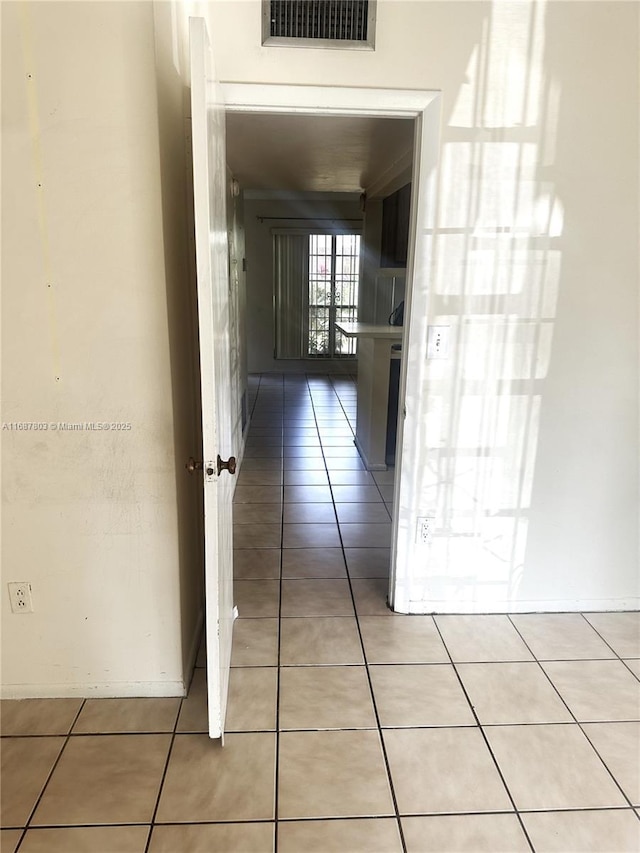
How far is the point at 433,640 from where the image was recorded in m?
2.29

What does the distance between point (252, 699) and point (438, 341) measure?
146cm

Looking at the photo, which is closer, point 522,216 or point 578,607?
point 522,216

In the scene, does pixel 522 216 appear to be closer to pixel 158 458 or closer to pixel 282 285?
pixel 158 458

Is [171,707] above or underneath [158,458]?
underneath

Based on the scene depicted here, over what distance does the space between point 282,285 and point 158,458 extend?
6.41 m

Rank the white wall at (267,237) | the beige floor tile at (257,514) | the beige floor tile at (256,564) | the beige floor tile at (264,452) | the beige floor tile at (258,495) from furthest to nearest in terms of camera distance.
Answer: the white wall at (267,237) < the beige floor tile at (264,452) < the beige floor tile at (258,495) < the beige floor tile at (257,514) < the beige floor tile at (256,564)

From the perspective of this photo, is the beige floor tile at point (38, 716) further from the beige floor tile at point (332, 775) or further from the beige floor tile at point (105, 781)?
the beige floor tile at point (332, 775)

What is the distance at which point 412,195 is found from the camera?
212cm

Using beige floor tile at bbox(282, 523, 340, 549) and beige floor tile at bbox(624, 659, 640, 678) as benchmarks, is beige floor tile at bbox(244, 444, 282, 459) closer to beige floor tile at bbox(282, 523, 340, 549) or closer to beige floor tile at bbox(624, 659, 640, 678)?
beige floor tile at bbox(282, 523, 340, 549)

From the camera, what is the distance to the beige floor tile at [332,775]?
156 centimetres

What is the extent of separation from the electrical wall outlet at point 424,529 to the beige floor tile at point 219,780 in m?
0.96

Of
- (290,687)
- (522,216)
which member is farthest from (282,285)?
(290,687)

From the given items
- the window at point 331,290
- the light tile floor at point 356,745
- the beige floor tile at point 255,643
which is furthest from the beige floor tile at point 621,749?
the window at point 331,290

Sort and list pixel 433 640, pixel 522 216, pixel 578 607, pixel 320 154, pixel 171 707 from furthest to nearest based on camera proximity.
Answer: pixel 320 154 < pixel 578 607 < pixel 433 640 < pixel 522 216 < pixel 171 707
